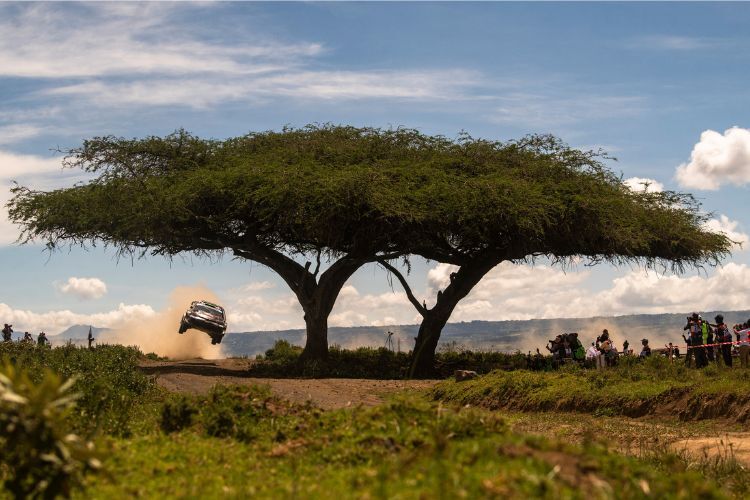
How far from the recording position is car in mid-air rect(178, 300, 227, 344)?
45.4 meters

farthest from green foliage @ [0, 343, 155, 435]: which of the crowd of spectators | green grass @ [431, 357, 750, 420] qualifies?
the crowd of spectators

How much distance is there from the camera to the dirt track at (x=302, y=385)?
24.2 metres

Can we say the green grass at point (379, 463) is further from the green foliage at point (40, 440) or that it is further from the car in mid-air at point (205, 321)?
the car in mid-air at point (205, 321)

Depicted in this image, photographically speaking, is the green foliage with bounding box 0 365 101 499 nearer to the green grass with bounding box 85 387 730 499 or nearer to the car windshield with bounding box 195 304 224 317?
the green grass with bounding box 85 387 730 499

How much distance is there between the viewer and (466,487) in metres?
7.76

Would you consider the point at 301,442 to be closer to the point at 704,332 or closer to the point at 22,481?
the point at 22,481

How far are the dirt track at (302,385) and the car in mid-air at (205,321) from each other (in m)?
10.3

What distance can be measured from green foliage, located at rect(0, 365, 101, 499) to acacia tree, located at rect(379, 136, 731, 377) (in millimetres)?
25223

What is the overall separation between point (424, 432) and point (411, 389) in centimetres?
1771

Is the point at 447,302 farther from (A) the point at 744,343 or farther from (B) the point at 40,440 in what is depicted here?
(B) the point at 40,440

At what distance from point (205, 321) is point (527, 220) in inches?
755

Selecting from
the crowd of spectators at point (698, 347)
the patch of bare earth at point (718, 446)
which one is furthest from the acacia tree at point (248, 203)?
the patch of bare earth at point (718, 446)

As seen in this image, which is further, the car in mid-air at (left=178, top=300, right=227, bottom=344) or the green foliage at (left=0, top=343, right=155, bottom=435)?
the car in mid-air at (left=178, top=300, right=227, bottom=344)

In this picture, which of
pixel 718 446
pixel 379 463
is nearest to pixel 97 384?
pixel 379 463
